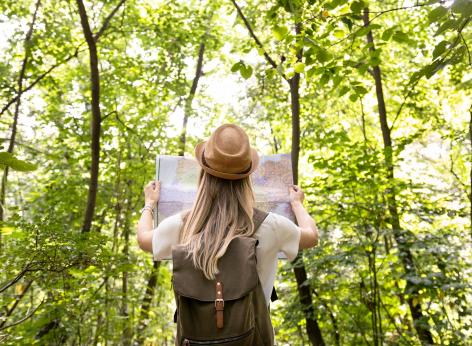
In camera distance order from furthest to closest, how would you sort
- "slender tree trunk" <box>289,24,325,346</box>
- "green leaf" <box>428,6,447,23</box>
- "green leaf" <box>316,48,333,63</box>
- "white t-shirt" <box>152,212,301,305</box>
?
"slender tree trunk" <box>289,24,325,346</box>, "green leaf" <box>316,48,333,63</box>, "white t-shirt" <box>152,212,301,305</box>, "green leaf" <box>428,6,447,23</box>

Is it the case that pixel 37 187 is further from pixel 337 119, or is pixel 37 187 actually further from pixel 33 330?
pixel 337 119

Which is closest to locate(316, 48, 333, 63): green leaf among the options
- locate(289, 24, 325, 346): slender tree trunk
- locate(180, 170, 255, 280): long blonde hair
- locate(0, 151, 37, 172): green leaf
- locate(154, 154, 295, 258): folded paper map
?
locate(154, 154, 295, 258): folded paper map

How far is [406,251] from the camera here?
182 inches

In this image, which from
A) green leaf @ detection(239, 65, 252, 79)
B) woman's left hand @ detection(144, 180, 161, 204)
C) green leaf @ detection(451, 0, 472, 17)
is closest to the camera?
green leaf @ detection(451, 0, 472, 17)

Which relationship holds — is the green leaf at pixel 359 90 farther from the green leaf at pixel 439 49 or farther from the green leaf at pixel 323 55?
the green leaf at pixel 439 49

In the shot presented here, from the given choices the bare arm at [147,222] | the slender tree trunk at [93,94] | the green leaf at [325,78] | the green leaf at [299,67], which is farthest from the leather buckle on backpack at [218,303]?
the slender tree trunk at [93,94]

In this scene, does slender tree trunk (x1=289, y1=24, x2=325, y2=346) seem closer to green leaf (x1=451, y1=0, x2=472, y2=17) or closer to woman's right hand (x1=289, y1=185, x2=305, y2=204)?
woman's right hand (x1=289, y1=185, x2=305, y2=204)

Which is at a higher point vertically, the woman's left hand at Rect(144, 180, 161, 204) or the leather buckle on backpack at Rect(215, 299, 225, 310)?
the woman's left hand at Rect(144, 180, 161, 204)

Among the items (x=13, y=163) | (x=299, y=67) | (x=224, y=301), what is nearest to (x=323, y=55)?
(x=299, y=67)

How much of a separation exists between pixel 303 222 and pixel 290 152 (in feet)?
7.29

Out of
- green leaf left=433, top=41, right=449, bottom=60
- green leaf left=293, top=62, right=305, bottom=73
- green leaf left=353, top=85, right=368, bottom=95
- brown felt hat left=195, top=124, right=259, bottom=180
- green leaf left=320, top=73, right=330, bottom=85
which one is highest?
green leaf left=293, top=62, right=305, bottom=73

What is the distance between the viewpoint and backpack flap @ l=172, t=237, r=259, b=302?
5.67 feet

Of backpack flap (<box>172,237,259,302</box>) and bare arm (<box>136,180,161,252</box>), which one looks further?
bare arm (<box>136,180,161,252</box>)

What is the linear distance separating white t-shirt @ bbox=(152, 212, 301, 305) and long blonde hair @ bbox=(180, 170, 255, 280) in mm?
54
